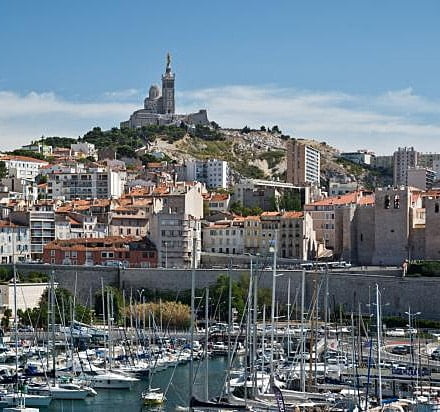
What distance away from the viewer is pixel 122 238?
196 ft

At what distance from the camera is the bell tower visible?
142125 mm

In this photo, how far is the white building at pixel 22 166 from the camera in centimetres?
8600

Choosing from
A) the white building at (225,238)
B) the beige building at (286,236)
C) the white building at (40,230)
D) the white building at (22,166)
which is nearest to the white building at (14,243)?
the white building at (40,230)

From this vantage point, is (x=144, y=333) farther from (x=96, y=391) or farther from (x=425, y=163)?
(x=425, y=163)

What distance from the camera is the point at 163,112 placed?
465 feet

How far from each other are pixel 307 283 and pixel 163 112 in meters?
92.8

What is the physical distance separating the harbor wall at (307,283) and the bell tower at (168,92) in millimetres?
87230

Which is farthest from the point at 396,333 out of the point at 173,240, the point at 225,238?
the point at 225,238

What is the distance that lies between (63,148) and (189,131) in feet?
59.3

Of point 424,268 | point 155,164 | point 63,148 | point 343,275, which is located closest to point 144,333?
point 343,275

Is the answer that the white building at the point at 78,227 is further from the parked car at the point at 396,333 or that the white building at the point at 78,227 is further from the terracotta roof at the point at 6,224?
the parked car at the point at 396,333

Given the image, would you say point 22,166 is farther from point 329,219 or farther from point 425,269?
point 425,269

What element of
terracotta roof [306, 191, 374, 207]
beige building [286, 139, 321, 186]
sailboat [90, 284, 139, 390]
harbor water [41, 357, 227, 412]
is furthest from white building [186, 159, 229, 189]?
sailboat [90, 284, 139, 390]

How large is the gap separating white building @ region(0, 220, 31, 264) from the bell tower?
80.9 metres
